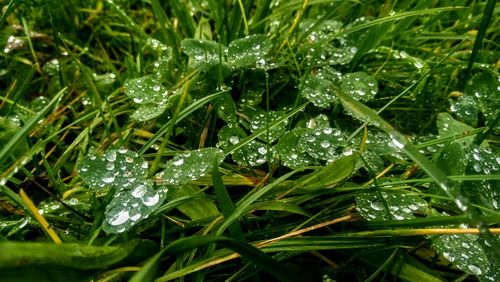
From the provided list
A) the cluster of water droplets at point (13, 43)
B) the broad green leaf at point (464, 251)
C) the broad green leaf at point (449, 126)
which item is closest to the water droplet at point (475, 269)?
the broad green leaf at point (464, 251)

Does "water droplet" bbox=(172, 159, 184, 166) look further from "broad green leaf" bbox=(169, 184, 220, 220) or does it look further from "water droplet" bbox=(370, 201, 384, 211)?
"water droplet" bbox=(370, 201, 384, 211)

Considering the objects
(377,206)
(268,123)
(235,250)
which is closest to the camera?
(235,250)

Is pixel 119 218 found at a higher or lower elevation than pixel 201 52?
lower

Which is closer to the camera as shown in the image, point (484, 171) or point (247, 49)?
point (484, 171)

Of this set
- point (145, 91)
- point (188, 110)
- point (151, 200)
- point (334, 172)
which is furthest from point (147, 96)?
point (334, 172)

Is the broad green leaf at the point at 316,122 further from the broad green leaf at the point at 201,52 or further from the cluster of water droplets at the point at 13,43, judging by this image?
the cluster of water droplets at the point at 13,43

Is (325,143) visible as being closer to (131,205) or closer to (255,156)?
(255,156)

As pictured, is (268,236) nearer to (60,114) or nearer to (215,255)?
(215,255)
